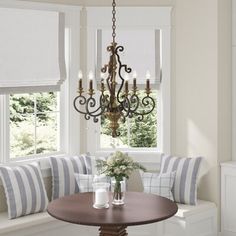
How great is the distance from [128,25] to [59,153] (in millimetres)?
1553

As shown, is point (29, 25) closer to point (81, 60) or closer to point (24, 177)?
point (81, 60)

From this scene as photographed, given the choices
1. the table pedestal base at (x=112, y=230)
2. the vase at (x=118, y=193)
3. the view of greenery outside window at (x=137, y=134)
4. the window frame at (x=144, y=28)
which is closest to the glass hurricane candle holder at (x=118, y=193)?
the vase at (x=118, y=193)

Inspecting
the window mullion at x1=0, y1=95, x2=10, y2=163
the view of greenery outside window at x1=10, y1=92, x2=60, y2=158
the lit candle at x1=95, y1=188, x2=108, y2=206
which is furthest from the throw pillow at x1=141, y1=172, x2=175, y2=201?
the window mullion at x1=0, y1=95, x2=10, y2=163

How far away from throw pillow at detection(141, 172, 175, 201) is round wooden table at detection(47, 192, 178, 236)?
2.71ft

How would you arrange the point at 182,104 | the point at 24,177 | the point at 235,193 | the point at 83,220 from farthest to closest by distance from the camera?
the point at 182,104
the point at 235,193
the point at 24,177
the point at 83,220

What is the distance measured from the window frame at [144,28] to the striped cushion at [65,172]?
1.14 feet

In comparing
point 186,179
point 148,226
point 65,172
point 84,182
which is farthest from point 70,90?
point 148,226

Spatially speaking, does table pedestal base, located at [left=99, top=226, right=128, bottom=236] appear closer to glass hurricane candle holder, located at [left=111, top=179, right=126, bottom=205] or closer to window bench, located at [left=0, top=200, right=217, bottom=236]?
glass hurricane candle holder, located at [left=111, top=179, right=126, bottom=205]

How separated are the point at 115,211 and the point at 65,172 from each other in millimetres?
1382

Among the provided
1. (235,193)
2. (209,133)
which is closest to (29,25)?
(209,133)

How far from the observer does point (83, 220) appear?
13.0 ft

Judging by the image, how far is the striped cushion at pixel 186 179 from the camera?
5.54 m

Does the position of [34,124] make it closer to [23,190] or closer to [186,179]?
[23,190]

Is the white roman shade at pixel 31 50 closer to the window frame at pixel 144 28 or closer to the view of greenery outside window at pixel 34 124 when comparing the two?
the view of greenery outside window at pixel 34 124
